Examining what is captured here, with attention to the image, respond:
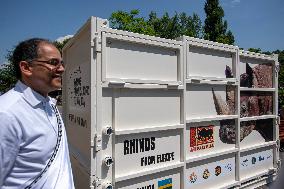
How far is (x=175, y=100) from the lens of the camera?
3607mm

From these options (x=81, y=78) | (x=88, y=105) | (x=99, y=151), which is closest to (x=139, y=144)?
(x=99, y=151)

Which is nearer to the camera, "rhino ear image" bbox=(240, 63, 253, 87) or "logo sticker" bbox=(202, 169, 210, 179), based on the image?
"logo sticker" bbox=(202, 169, 210, 179)

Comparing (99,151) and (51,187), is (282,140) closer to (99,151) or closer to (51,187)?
(99,151)

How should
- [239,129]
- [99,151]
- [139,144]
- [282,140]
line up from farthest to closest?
[282,140]
[239,129]
[139,144]
[99,151]

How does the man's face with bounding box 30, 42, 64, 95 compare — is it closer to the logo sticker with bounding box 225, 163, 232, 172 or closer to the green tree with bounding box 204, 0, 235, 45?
the logo sticker with bounding box 225, 163, 232, 172

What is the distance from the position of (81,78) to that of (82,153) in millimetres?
898

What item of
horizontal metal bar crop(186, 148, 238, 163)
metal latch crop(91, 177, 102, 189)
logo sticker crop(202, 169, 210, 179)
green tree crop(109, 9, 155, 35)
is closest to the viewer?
metal latch crop(91, 177, 102, 189)

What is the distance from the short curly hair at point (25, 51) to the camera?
1835 millimetres

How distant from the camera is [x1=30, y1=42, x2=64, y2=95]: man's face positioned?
6.06 feet

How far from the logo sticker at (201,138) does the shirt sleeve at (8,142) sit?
2.60m

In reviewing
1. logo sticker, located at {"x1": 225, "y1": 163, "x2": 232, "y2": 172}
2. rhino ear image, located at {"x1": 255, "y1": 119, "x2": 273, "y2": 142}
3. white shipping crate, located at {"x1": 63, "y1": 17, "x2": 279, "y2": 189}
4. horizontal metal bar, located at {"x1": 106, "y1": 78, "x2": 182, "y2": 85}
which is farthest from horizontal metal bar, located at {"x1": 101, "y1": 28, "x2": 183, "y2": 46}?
rhino ear image, located at {"x1": 255, "y1": 119, "x2": 273, "y2": 142}

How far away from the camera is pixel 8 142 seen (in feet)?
5.13

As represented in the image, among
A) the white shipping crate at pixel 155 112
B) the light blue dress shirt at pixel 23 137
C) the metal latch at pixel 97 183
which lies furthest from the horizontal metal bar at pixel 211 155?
the light blue dress shirt at pixel 23 137

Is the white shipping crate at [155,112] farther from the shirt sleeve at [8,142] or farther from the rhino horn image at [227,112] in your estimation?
the shirt sleeve at [8,142]
